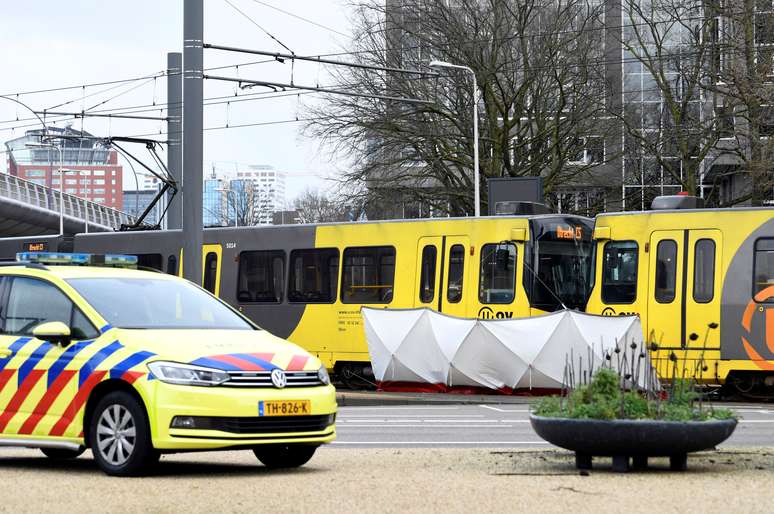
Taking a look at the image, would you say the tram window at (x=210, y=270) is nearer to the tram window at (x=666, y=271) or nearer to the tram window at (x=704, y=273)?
the tram window at (x=666, y=271)

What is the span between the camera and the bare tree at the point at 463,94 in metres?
42.3

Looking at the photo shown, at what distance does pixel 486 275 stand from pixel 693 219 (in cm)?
384

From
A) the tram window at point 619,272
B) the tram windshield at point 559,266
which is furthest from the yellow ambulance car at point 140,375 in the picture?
the tram windshield at point 559,266

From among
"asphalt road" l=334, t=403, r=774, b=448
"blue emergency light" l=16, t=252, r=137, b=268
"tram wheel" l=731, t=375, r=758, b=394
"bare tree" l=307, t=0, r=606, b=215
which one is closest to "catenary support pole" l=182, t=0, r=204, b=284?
"asphalt road" l=334, t=403, r=774, b=448

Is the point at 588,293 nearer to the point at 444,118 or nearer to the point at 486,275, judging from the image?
the point at 486,275

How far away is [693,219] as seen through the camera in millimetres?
23781

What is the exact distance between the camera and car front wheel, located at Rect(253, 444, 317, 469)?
11.7 meters

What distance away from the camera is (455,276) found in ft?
84.9

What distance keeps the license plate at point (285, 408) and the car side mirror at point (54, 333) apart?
1.81m

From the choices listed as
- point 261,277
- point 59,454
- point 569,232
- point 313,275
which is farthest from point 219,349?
point 261,277

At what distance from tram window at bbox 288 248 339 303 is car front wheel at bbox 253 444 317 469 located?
15769mm

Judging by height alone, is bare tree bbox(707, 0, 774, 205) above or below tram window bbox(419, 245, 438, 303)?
above

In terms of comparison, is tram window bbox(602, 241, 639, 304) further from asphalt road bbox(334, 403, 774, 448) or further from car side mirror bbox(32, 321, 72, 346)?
car side mirror bbox(32, 321, 72, 346)

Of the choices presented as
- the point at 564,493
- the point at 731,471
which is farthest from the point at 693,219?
the point at 564,493
